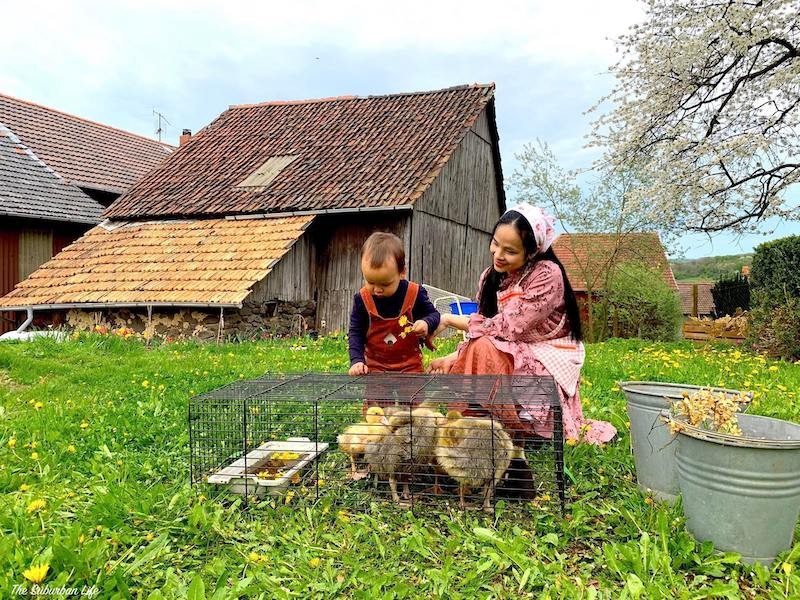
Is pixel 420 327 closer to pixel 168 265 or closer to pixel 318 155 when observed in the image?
pixel 168 265

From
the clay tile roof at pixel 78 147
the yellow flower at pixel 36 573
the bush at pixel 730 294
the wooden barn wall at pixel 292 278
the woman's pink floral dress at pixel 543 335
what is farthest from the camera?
the bush at pixel 730 294

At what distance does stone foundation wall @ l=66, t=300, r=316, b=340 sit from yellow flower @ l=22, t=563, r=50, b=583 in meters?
8.63

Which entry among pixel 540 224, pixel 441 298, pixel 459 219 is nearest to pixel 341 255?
pixel 441 298

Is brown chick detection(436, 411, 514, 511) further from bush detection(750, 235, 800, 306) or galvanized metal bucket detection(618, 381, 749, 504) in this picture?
bush detection(750, 235, 800, 306)

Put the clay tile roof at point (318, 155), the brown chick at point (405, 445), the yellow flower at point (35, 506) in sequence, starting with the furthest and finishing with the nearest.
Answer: the clay tile roof at point (318, 155) → the brown chick at point (405, 445) → the yellow flower at point (35, 506)

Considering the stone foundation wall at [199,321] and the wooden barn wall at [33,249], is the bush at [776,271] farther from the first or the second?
the wooden barn wall at [33,249]

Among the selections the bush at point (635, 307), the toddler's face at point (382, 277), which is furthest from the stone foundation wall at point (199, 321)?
the bush at point (635, 307)

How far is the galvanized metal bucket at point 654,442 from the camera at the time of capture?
2.54 metres

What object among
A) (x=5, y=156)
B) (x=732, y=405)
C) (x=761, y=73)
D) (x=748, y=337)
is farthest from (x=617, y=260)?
(x=5, y=156)

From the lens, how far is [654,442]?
258 centimetres

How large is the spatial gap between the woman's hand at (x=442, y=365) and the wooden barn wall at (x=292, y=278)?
24.6 ft

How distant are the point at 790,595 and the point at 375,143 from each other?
1331 centimetres

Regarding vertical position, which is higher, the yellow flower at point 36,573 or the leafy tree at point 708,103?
the leafy tree at point 708,103

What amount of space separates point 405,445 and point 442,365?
117 centimetres
